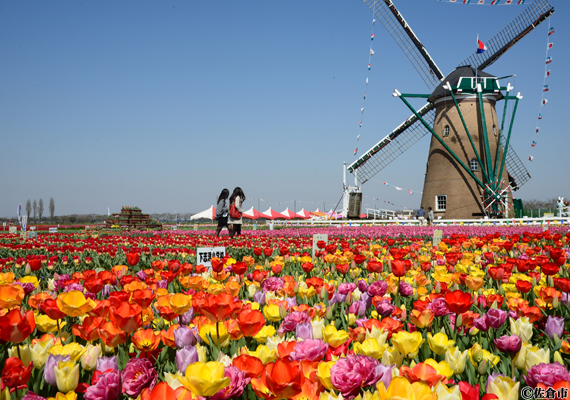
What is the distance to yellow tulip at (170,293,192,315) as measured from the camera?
6.13ft

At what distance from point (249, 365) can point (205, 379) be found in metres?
0.23

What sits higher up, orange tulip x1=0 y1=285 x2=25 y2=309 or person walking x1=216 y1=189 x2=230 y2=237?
person walking x1=216 y1=189 x2=230 y2=237

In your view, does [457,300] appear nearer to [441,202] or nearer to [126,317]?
[126,317]

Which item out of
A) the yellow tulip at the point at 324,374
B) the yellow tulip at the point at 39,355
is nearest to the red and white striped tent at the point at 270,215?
the yellow tulip at the point at 39,355

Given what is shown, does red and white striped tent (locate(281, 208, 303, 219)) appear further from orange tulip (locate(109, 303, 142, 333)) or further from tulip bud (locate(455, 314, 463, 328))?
orange tulip (locate(109, 303, 142, 333))

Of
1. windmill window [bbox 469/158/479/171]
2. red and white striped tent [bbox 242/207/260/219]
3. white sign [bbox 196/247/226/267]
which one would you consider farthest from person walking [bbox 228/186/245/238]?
red and white striped tent [bbox 242/207/260/219]

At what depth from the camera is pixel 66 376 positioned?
123 cm

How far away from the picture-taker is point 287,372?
1.01m

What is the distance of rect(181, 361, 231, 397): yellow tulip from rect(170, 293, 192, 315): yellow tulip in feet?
2.94

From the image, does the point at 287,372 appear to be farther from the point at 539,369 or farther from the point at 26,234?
the point at 26,234

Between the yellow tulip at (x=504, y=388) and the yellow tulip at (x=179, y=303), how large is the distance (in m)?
1.26

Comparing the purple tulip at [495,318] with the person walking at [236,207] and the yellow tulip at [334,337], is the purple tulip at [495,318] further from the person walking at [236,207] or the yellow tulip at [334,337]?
the person walking at [236,207]

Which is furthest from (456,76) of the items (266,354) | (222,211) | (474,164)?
(266,354)

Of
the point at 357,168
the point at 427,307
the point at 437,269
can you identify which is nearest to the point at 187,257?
the point at 437,269
